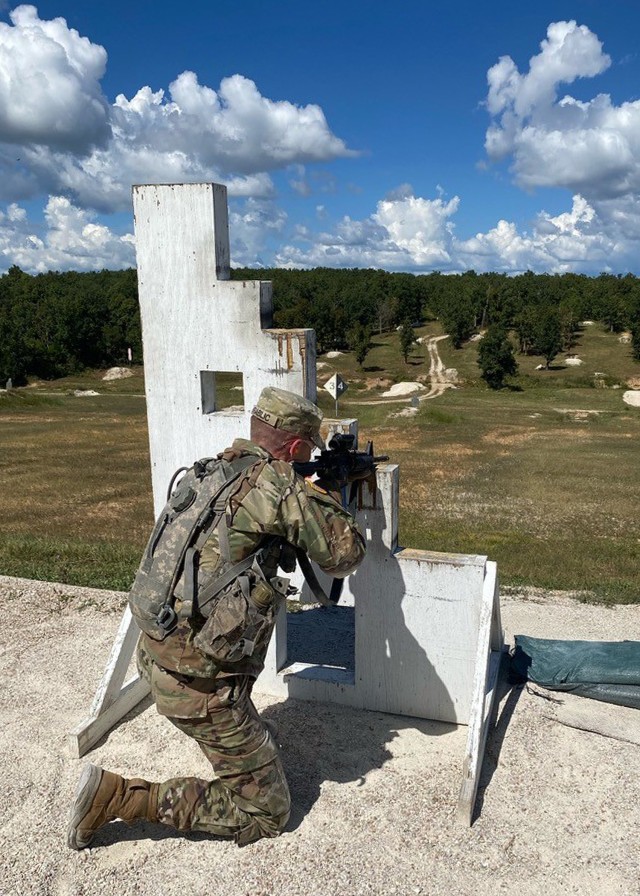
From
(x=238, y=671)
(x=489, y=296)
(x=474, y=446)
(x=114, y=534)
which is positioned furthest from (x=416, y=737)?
(x=489, y=296)

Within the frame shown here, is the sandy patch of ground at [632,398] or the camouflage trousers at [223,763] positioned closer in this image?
the camouflage trousers at [223,763]

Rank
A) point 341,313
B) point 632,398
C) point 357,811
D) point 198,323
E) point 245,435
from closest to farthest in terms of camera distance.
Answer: point 357,811
point 198,323
point 245,435
point 632,398
point 341,313

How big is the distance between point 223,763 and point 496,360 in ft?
193

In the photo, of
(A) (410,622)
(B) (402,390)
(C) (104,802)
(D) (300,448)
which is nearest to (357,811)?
(A) (410,622)

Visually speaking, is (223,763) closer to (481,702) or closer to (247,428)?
(481,702)

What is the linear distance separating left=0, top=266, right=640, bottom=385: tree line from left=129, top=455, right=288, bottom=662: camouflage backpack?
197 ft

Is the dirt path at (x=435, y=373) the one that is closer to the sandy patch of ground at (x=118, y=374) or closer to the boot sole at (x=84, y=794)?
the sandy patch of ground at (x=118, y=374)

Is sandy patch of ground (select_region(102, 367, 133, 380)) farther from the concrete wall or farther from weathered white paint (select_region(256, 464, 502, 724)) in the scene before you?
weathered white paint (select_region(256, 464, 502, 724))

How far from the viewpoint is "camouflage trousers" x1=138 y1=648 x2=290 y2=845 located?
3832 mm

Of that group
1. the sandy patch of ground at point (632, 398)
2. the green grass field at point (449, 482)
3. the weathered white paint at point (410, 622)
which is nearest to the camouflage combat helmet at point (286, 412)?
the weathered white paint at point (410, 622)

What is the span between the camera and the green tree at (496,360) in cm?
5972

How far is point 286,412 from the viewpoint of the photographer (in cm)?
404

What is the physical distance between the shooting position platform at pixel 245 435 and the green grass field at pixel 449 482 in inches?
135

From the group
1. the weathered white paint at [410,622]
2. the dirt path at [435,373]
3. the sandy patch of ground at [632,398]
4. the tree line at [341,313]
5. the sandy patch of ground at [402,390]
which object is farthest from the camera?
the tree line at [341,313]
